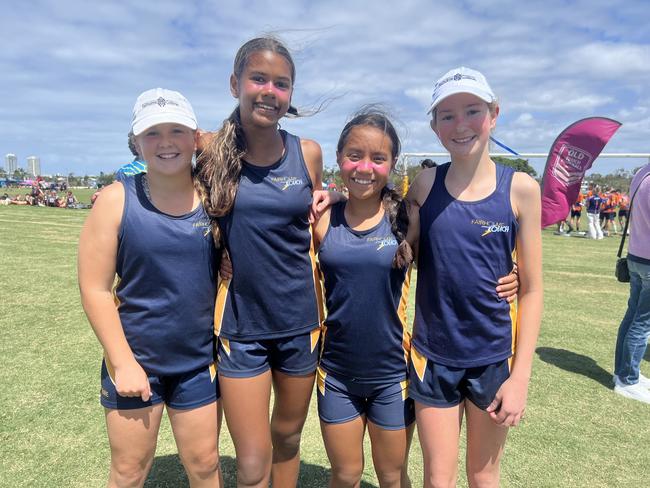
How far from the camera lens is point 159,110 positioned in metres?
2.21

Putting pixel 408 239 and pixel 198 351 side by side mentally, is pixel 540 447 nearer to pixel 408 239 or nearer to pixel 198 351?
pixel 408 239

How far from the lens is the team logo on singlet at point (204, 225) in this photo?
2299 mm

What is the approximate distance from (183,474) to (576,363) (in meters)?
4.52

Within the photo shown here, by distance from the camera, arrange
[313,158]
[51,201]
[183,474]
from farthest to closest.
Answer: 1. [51,201]
2. [183,474]
3. [313,158]

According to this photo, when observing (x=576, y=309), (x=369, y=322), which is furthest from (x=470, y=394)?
(x=576, y=309)

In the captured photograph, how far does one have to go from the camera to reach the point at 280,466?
2.74m

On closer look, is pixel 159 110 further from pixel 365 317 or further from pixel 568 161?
pixel 568 161

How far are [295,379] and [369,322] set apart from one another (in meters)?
0.53

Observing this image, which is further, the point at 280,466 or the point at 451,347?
the point at 280,466

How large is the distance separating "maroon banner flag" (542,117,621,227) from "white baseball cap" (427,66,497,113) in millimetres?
6962

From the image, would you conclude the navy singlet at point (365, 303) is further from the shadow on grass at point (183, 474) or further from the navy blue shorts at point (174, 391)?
the shadow on grass at point (183, 474)

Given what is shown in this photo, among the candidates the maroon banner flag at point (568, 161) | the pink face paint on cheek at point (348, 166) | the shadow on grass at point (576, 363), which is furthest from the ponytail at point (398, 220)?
the maroon banner flag at point (568, 161)

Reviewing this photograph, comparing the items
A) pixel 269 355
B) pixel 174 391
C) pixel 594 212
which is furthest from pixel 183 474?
pixel 594 212

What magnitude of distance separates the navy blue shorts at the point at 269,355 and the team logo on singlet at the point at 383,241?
1.92 feet
